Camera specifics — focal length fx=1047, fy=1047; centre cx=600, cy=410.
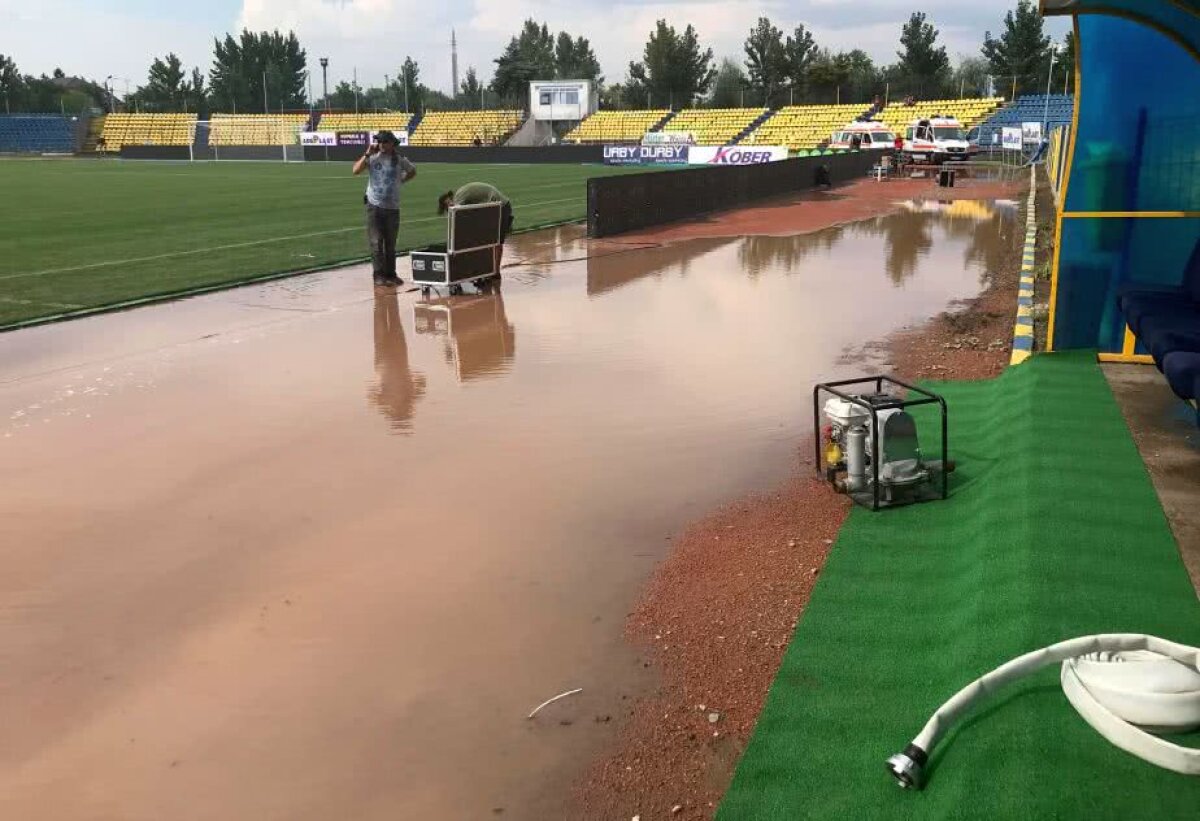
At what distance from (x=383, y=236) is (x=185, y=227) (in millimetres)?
10576

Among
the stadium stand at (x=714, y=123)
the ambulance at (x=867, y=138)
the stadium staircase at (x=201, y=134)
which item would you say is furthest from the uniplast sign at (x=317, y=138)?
the ambulance at (x=867, y=138)

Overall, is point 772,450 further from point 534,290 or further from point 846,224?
point 846,224

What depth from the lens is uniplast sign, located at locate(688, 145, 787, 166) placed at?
48.6 m

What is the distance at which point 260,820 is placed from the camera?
355 centimetres

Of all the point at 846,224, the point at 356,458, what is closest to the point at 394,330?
the point at 356,458

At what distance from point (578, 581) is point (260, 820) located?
2114mm

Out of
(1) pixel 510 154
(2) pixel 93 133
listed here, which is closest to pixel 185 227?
(1) pixel 510 154

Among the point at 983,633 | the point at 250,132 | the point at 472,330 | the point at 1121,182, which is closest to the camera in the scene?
the point at 983,633

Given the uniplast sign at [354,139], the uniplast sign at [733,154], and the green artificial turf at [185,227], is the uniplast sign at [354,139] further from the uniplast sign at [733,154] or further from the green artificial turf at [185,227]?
the green artificial turf at [185,227]

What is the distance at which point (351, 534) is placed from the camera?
5.88 m

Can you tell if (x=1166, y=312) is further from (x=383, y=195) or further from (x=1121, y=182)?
(x=383, y=195)

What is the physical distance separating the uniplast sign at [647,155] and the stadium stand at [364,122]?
29127mm

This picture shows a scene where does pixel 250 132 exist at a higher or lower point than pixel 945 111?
lower

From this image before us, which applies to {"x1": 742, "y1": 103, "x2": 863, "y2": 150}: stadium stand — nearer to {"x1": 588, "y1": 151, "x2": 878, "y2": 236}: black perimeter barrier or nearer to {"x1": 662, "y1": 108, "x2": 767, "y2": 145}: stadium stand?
{"x1": 662, "y1": 108, "x2": 767, "y2": 145}: stadium stand
